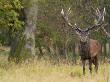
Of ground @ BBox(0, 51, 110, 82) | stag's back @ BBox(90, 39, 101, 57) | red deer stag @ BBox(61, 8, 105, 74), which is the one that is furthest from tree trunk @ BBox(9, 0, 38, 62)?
stag's back @ BBox(90, 39, 101, 57)

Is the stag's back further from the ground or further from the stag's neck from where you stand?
the ground

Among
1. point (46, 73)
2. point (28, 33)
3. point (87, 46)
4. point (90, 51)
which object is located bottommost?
point (46, 73)

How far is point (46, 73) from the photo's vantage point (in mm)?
14664

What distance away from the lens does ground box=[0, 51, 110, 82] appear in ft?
40.6

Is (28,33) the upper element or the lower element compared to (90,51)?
upper

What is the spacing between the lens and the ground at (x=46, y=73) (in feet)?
40.6

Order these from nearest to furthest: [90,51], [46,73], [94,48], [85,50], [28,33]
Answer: [46,73], [85,50], [90,51], [94,48], [28,33]

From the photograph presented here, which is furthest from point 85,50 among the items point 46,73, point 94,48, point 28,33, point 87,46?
point 28,33

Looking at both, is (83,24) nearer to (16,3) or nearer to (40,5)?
(40,5)

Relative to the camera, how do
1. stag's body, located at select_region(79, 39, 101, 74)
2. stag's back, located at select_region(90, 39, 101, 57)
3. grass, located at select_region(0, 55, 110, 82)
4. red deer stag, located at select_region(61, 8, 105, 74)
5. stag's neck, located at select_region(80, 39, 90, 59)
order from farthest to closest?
stag's back, located at select_region(90, 39, 101, 57) < stag's body, located at select_region(79, 39, 101, 74) < stag's neck, located at select_region(80, 39, 90, 59) < red deer stag, located at select_region(61, 8, 105, 74) < grass, located at select_region(0, 55, 110, 82)

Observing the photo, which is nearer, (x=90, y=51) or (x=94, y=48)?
(x=90, y=51)

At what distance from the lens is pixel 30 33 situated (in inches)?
870

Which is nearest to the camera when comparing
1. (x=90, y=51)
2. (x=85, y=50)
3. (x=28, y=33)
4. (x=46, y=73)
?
(x=46, y=73)

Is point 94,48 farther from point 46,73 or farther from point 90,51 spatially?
point 46,73
